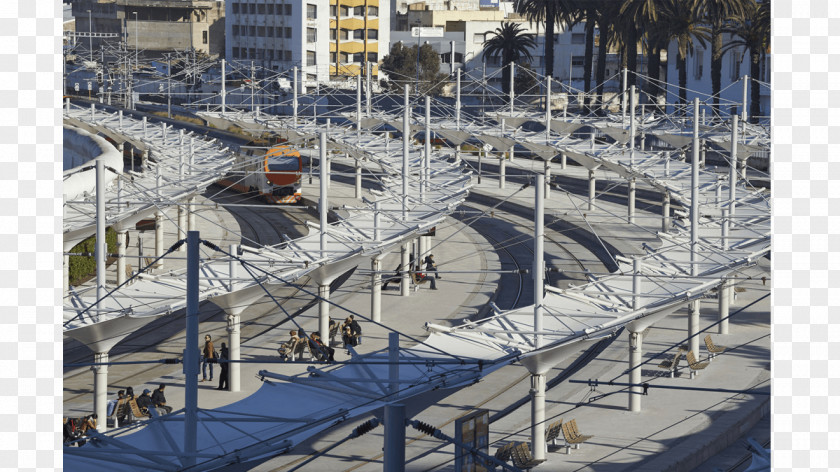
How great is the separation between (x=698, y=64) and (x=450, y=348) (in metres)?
80.8

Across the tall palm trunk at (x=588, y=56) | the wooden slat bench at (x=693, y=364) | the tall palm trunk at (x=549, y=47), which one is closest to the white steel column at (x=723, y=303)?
the wooden slat bench at (x=693, y=364)

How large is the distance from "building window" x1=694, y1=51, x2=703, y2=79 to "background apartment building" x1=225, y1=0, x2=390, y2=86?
46173 millimetres

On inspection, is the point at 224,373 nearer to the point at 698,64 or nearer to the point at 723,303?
the point at 723,303

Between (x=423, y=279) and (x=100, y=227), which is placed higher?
(x=100, y=227)

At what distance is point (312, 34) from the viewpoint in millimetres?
144750

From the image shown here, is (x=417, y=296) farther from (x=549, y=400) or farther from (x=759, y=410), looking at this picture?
(x=759, y=410)

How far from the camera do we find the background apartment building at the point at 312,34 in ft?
472

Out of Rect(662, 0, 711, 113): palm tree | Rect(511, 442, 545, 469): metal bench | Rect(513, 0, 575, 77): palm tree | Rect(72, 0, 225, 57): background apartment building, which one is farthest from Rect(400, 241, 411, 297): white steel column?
Rect(72, 0, 225, 57): background apartment building

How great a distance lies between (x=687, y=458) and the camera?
30.0 meters

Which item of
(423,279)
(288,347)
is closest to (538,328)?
(288,347)

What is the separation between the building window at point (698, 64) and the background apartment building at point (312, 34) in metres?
46.2

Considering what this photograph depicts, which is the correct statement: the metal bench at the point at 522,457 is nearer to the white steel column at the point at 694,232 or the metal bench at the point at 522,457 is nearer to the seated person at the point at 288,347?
the white steel column at the point at 694,232

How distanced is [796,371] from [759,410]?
71.3 feet

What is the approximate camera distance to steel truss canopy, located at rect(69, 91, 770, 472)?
807 inches
